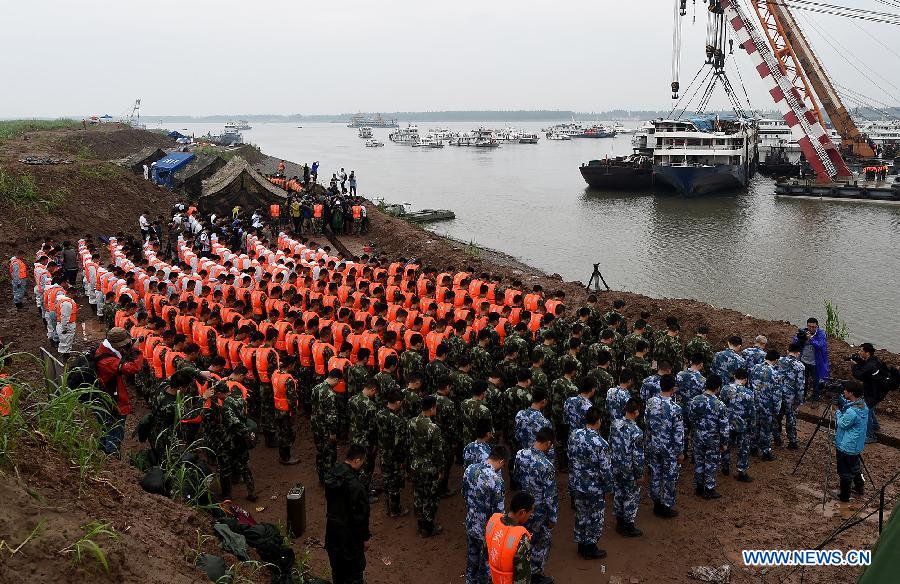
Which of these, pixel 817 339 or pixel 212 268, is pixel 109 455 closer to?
pixel 212 268

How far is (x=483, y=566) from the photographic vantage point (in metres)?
5.55

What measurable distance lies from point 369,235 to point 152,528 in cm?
1831

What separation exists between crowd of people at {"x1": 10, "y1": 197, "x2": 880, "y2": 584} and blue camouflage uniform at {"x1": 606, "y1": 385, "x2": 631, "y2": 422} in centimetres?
2

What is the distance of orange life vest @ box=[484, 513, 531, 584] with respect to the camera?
433 centimetres

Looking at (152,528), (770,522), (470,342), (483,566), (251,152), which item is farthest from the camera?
(251,152)

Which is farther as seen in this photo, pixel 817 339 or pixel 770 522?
pixel 817 339

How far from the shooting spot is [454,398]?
25.5 ft

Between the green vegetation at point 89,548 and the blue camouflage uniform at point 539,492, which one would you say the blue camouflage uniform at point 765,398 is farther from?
the green vegetation at point 89,548

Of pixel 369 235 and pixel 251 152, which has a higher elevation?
pixel 251 152

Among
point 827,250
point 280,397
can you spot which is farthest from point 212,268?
point 827,250

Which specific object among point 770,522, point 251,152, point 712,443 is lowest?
point 770,522

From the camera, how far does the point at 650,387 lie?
7277 millimetres

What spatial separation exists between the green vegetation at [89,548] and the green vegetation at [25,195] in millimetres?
19036

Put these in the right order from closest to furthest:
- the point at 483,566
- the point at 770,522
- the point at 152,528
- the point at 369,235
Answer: the point at 152,528, the point at 483,566, the point at 770,522, the point at 369,235
